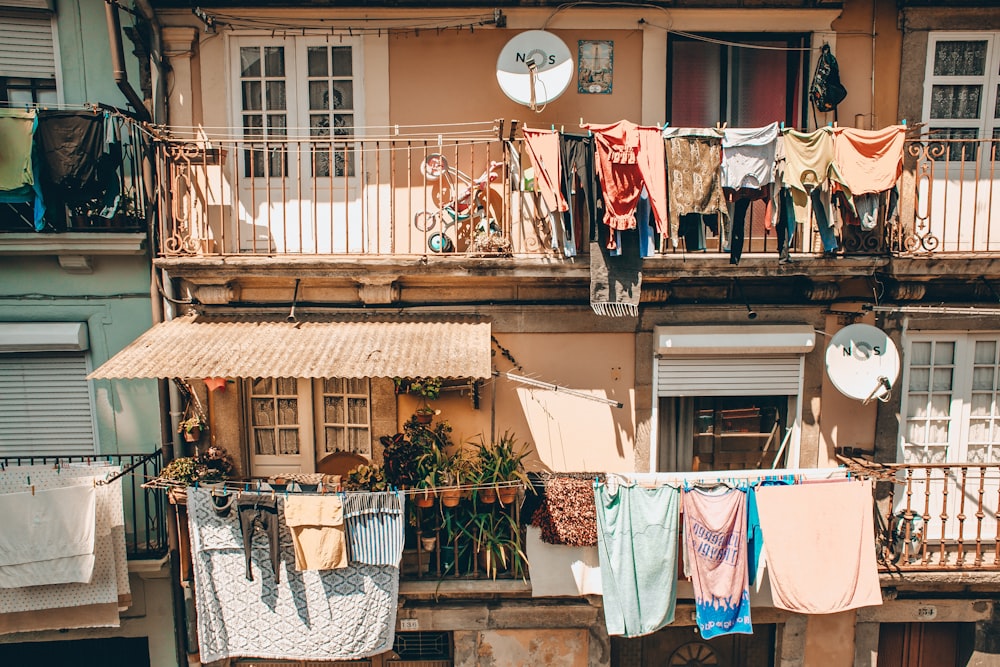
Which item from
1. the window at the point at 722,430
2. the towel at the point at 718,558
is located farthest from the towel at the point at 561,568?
the window at the point at 722,430

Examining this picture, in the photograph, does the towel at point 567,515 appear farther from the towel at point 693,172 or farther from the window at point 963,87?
the window at point 963,87

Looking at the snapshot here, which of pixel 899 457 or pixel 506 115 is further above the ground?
pixel 506 115

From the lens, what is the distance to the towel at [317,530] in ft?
21.1

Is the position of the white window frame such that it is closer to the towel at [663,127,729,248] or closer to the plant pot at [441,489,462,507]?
the towel at [663,127,729,248]

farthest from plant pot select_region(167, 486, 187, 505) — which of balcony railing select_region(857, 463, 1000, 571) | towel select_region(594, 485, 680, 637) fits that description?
balcony railing select_region(857, 463, 1000, 571)

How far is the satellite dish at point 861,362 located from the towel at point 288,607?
493 cm

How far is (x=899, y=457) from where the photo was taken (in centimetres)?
736

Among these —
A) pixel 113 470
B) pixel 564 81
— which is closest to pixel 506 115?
pixel 564 81

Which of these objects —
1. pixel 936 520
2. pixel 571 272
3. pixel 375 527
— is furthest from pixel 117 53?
pixel 936 520

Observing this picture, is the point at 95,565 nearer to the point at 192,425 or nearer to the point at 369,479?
the point at 192,425

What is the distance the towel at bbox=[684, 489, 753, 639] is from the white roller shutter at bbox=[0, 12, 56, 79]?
8.15 metres

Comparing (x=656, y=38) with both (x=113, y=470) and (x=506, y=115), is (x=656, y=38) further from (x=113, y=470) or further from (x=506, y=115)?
(x=113, y=470)

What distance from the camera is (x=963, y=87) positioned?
7211 mm

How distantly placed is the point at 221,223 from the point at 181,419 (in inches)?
87.5
